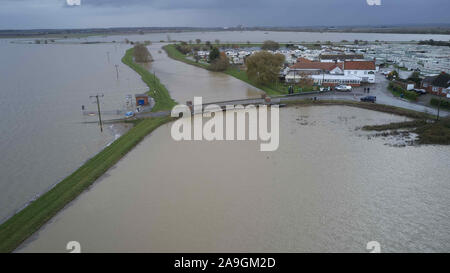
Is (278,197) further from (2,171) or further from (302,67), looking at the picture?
(302,67)

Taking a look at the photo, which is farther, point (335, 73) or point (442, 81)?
point (335, 73)

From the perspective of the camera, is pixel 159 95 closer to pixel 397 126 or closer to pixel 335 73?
pixel 335 73

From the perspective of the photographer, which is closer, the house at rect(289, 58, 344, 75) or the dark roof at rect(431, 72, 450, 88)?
the dark roof at rect(431, 72, 450, 88)

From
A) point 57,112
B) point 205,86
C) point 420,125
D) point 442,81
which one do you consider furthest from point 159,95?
point 442,81

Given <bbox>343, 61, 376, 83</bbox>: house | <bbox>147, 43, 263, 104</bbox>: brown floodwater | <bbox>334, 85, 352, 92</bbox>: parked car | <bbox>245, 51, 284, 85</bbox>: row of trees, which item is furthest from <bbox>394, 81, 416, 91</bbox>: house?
<bbox>147, 43, 263, 104</bbox>: brown floodwater

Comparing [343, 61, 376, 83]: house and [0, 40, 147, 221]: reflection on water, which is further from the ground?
A: [343, 61, 376, 83]: house

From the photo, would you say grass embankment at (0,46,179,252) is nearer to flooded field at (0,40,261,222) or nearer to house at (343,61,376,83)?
flooded field at (0,40,261,222)
